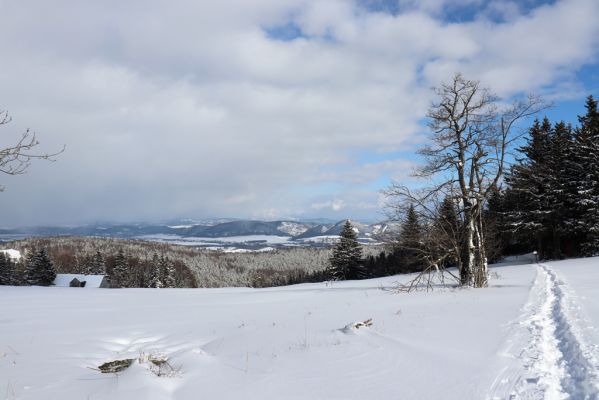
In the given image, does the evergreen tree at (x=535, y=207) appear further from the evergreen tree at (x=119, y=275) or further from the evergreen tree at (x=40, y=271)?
the evergreen tree at (x=40, y=271)

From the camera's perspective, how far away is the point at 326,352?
257 inches

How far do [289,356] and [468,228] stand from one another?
1269cm

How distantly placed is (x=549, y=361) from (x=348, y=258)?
136ft

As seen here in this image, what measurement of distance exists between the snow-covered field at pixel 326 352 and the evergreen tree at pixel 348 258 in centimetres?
3482

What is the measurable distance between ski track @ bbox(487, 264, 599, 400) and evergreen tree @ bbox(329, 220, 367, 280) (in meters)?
38.0

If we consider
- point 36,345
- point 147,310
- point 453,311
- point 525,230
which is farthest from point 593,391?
point 525,230

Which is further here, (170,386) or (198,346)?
(198,346)

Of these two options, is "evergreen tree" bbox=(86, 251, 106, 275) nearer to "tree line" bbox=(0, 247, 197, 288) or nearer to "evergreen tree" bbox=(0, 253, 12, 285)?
"tree line" bbox=(0, 247, 197, 288)

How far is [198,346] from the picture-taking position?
7805mm

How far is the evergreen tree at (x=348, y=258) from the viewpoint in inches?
1832

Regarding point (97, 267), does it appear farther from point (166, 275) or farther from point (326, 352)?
point (326, 352)

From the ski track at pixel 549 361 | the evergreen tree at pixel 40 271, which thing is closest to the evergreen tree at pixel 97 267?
the evergreen tree at pixel 40 271

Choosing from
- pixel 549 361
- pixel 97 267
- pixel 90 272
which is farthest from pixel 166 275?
pixel 549 361

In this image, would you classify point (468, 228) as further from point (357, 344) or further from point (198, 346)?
point (198, 346)
